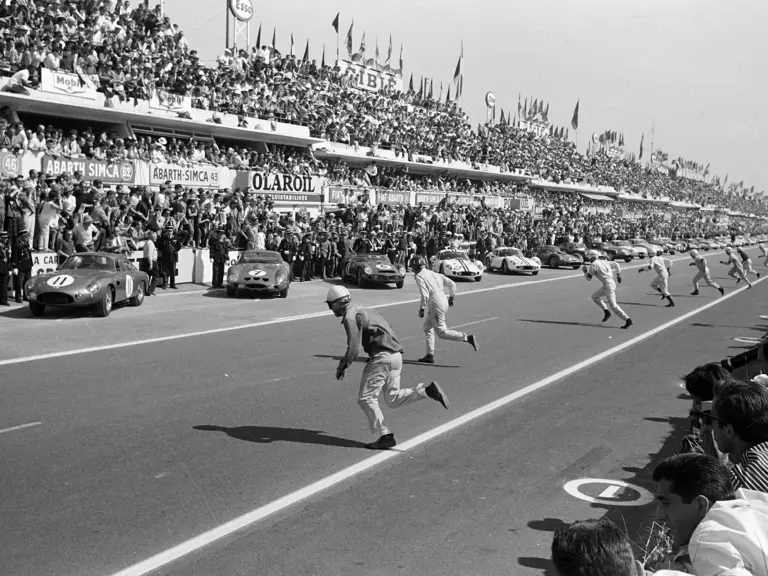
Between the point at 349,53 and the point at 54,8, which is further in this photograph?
the point at 349,53

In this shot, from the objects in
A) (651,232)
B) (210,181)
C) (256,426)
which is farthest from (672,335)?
(651,232)

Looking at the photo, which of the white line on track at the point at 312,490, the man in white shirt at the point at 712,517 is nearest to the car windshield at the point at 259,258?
the white line on track at the point at 312,490

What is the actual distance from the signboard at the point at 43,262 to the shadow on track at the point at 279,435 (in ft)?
41.6

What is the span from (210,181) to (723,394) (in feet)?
85.5

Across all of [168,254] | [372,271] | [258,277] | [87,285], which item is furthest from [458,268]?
[87,285]

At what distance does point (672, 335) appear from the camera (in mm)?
16531

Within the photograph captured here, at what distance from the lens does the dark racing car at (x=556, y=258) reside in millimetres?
39938

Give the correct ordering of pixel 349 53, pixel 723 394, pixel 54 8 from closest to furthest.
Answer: pixel 723 394 < pixel 54 8 < pixel 349 53

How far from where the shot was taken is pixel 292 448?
7.35 meters

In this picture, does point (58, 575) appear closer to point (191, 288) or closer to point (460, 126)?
point (191, 288)

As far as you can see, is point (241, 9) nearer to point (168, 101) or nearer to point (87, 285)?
point (168, 101)

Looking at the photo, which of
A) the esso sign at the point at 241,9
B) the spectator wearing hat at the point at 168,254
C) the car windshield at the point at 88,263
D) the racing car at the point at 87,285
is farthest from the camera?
the esso sign at the point at 241,9

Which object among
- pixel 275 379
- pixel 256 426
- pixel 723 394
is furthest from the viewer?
pixel 275 379

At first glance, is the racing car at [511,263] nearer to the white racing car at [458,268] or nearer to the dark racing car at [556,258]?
the white racing car at [458,268]
